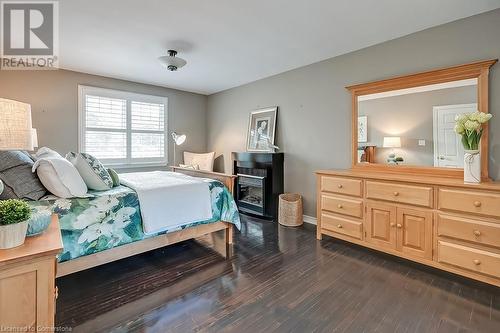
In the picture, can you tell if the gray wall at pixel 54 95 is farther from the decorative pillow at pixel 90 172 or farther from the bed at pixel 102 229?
the bed at pixel 102 229

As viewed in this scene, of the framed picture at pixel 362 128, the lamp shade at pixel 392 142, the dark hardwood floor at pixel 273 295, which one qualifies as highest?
the framed picture at pixel 362 128

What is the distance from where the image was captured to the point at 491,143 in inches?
94.7

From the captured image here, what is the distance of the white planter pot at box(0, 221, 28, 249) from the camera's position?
3.54 ft

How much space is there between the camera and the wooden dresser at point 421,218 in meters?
2.07

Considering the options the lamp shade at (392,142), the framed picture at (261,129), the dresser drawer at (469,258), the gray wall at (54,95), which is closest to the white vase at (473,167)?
the dresser drawer at (469,258)

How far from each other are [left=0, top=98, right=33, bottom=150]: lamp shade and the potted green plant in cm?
32

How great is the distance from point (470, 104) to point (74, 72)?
5.53 m

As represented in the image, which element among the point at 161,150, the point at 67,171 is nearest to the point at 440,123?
the point at 67,171

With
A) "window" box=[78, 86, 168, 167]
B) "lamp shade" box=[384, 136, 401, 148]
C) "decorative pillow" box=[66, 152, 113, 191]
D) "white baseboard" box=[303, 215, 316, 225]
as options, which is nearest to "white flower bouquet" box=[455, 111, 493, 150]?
"lamp shade" box=[384, 136, 401, 148]

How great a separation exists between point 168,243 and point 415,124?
3036 millimetres

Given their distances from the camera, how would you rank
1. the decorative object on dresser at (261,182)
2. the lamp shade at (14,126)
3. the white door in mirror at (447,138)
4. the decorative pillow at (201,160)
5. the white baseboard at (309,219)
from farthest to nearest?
1. the decorative pillow at (201,160)
2. the decorative object on dresser at (261,182)
3. the white baseboard at (309,219)
4. the white door in mirror at (447,138)
5. the lamp shade at (14,126)

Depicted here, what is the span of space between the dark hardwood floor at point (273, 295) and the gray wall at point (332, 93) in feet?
4.22

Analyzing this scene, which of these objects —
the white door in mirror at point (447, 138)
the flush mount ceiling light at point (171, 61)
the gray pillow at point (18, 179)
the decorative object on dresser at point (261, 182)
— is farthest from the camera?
the decorative object on dresser at point (261, 182)

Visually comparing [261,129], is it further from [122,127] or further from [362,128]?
[122,127]
